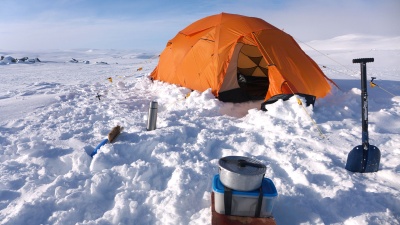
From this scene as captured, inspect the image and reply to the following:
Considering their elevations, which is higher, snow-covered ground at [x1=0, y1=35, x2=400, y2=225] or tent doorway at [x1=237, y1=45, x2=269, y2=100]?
tent doorway at [x1=237, y1=45, x2=269, y2=100]

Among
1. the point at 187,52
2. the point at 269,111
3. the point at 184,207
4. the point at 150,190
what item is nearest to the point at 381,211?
the point at 184,207

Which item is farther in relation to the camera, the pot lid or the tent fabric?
the tent fabric

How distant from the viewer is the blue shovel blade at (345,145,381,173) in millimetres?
3387

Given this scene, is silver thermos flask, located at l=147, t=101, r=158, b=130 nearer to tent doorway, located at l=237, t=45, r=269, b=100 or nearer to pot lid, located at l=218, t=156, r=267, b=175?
pot lid, located at l=218, t=156, r=267, b=175

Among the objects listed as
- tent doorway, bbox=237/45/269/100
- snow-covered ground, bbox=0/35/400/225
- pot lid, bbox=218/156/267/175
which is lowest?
snow-covered ground, bbox=0/35/400/225

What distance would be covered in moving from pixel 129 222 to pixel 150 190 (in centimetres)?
52

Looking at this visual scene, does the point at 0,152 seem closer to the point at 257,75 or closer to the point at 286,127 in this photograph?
the point at 286,127

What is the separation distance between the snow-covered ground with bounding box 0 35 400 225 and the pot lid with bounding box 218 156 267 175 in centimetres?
60

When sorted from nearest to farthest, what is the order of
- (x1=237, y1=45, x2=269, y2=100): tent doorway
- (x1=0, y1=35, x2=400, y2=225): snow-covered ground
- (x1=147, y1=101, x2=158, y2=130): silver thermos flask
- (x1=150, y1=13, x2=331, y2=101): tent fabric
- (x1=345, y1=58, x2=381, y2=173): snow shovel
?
(x1=0, y1=35, x2=400, y2=225): snow-covered ground < (x1=345, y1=58, x2=381, y2=173): snow shovel < (x1=147, y1=101, x2=158, y2=130): silver thermos flask < (x1=150, y1=13, x2=331, y2=101): tent fabric < (x1=237, y1=45, x2=269, y2=100): tent doorway

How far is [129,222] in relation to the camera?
271 centimetres

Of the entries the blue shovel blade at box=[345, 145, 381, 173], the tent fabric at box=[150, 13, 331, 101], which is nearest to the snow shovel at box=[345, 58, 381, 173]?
the blue shovel blade at box=[345, 145, 381, 173]

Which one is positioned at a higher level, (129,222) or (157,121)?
(157,121)

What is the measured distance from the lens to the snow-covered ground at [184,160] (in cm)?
282

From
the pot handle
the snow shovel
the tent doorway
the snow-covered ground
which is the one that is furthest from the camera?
the tent doorway
